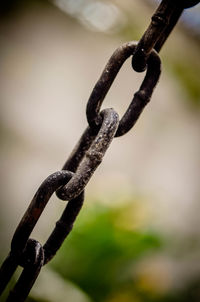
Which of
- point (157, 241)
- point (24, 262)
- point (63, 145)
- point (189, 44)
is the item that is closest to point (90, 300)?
point (157, 241)

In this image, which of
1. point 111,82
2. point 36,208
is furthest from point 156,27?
point 36,208

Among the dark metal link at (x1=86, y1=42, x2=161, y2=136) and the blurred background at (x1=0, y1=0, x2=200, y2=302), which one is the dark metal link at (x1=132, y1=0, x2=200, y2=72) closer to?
the dark metal link at (x1=86, y1=42, x2=161, y2=136)

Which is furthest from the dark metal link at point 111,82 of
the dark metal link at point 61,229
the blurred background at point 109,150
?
the blurred background at point 109,150

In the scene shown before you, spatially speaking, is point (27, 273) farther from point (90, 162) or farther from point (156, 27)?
A: point (156, 27)

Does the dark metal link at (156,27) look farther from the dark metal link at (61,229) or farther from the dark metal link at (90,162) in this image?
the dark metal link at (61,229)

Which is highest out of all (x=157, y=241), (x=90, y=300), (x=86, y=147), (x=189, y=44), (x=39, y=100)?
(x=189, y=44)

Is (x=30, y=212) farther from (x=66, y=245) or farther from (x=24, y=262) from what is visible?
(x=66, y=245)
